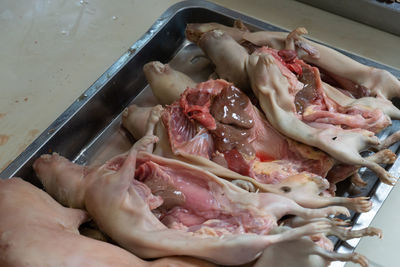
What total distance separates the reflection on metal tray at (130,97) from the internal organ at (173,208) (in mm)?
239

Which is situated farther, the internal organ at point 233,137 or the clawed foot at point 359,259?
the internal organ at point 233,137

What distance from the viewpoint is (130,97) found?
8.90 feet

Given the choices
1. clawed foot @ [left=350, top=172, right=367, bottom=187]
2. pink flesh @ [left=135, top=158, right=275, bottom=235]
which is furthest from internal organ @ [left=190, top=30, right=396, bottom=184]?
pink flesh @ [left=135, top=158, right=275, bottom=235]

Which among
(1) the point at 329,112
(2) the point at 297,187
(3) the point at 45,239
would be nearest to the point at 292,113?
(1) the point at 329,112

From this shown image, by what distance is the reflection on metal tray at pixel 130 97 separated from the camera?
7.15 ft

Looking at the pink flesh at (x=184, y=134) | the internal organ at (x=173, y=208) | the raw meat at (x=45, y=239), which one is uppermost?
the pink flesh at (x=184, y=134)

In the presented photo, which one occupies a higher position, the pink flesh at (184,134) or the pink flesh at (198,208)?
the pink flesh at (184,134)

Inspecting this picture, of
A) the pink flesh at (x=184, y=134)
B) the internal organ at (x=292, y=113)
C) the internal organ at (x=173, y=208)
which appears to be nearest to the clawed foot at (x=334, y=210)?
the internal organ at (x=173, y=208)

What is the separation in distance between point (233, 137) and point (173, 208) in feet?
1.40

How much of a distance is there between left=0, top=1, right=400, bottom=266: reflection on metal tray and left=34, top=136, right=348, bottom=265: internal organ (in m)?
0.24

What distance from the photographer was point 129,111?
2.44 metres

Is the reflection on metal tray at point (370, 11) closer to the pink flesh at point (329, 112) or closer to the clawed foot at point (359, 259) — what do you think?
the pink flesh at point (329, 112)

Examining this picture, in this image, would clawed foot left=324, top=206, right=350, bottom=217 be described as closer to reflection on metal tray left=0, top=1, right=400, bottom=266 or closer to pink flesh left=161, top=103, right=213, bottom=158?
reflection on metal tray left=0, top=1, right=400, bottom=266

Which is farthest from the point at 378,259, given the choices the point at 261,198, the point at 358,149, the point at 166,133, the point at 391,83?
the point at 166,133
